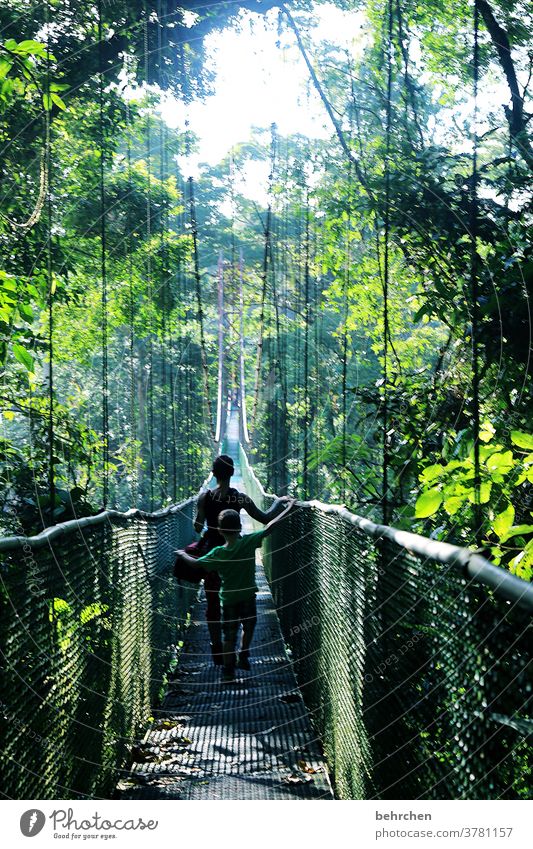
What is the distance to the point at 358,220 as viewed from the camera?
6.83 metres

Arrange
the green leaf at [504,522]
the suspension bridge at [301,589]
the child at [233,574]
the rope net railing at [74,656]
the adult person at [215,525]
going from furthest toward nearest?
the adult person at [215,525]
the child at [233,574]
the green leaf at [504,522]
the rope net railing at [74,656]
the suspension bridge at [301,589]

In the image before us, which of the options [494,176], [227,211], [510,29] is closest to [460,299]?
[494,176]

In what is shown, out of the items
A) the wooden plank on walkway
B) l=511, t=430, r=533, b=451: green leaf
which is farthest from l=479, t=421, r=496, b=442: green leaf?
the wooden plank on walkway

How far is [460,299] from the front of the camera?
3.85m

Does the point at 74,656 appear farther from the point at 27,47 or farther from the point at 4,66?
the point at 4,66

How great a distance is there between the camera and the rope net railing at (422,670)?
1.18m

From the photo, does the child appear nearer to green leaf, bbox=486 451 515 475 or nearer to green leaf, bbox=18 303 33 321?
green leaf, bbox=18 303 33 321

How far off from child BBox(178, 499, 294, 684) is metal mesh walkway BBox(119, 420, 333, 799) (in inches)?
6.0

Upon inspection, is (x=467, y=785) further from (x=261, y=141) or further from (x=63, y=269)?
(x=261, y=141)

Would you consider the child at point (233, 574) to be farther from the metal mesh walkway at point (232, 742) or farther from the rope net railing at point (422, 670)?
the rope net railing at point (422, 670)

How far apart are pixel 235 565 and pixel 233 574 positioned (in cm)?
5

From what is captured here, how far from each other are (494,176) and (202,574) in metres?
1.91

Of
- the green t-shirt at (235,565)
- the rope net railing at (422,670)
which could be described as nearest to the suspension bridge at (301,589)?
the rope net railing at (422,670)

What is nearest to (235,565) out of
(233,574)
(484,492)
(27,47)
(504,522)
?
(233,574)
